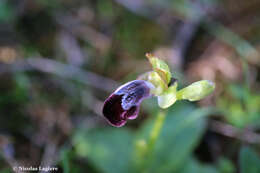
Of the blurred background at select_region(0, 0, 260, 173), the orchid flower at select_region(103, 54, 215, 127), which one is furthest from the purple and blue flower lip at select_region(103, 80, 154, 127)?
the blurred background at select_region(0, 0, 260, 173)

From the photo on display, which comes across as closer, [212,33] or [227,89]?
[227,89]

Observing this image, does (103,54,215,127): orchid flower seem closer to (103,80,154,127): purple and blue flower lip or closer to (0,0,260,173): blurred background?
(103,80,154,127): purple and blue flower lip

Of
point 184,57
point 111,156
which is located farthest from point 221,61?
point 111,156

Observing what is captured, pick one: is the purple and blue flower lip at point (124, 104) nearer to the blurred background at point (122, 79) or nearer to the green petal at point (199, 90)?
the green petal at point (199, 90)

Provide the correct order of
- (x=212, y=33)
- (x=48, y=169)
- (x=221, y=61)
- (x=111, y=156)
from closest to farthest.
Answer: (x=48, y=169) → (x=111, y=156) → (x=221, y=61) → (x=212, y=33)

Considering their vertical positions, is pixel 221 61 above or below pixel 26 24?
below

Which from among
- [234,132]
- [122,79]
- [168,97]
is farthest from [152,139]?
[122,79]

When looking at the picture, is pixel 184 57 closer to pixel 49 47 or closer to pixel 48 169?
pixel 49 47
